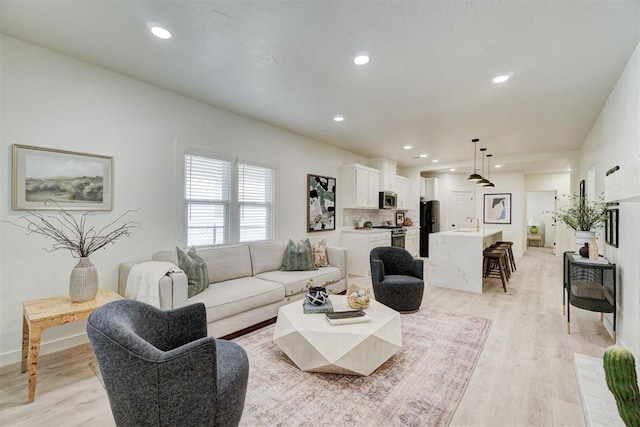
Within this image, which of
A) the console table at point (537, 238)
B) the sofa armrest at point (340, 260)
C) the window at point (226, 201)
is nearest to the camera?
the window at point (226, 201)

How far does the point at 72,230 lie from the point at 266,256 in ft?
6.96

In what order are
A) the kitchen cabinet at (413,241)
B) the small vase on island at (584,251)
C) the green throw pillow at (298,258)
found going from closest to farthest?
the small vase on island at (584,251), the green throw pillow at (298,258), the kitchen cabinet at (413,241)

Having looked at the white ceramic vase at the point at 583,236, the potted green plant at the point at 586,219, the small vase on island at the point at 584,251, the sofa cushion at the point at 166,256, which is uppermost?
the potted green plant at the point at 586,219

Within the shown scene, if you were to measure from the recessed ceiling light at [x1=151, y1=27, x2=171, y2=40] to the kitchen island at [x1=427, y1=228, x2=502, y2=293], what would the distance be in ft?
15.4

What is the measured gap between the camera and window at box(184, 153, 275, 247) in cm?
359

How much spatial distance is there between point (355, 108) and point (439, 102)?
1.03 meters

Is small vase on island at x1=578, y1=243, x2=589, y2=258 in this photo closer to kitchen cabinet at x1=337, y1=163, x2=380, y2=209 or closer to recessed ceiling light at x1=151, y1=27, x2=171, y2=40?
kitchen cabinet at x1=337, y1=163, x2=380, y2=209

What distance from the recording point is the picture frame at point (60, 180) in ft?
7.79

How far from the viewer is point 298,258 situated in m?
4.10

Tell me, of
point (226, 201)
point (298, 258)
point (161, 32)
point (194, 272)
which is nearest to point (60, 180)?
point (194, 272)

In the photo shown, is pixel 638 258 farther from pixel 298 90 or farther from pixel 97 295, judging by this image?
pixel 97 295

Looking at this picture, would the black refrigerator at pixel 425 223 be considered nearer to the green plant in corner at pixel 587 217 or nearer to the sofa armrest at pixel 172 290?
the green plant in corner at pixel 587 217

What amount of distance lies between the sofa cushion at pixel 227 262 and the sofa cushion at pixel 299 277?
253 millimetres

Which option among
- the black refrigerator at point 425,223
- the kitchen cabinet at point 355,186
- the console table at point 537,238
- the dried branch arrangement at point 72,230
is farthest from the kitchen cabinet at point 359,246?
the console table at point 537,238
